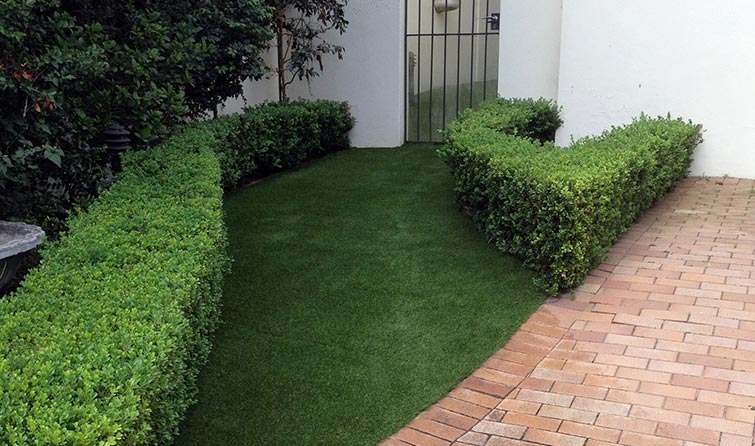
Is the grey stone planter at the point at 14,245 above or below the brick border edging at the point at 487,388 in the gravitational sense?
above

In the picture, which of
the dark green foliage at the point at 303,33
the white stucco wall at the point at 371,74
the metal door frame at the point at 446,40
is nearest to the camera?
the dark green foliage at the point at 303,33

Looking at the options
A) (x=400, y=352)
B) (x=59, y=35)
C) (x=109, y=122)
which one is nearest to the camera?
(x=400, y=352)

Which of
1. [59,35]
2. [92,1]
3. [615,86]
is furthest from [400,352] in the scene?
[615,86]

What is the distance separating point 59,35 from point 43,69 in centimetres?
48

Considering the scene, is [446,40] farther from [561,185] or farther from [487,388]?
[487,388]

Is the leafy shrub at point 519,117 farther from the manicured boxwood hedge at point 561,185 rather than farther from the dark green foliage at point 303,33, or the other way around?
the dark green foliage at point 303,33

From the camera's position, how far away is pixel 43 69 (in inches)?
169

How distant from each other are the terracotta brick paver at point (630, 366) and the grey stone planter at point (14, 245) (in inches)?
89.3

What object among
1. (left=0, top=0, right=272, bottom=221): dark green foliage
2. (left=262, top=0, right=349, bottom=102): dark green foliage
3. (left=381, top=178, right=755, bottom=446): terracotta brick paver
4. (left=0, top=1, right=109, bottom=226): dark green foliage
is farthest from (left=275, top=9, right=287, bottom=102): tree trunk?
(left=381, top=178, right=755, bottom=446): terracotta brick paver

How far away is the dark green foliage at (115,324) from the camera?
7.10 ft

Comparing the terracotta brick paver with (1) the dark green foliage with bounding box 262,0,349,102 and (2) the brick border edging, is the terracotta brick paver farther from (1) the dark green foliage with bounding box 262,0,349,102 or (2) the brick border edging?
(1) the dark green foliage with bounding box 262,0,349,102

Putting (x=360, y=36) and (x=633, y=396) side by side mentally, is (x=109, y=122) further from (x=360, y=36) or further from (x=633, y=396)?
(x=360, y=36)

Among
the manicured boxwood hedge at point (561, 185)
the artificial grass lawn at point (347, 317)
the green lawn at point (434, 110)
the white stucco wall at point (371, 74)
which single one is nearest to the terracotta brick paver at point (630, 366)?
the artificial grass lawn at point (347, 317)

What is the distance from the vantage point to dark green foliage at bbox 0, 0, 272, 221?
4.21 meters
